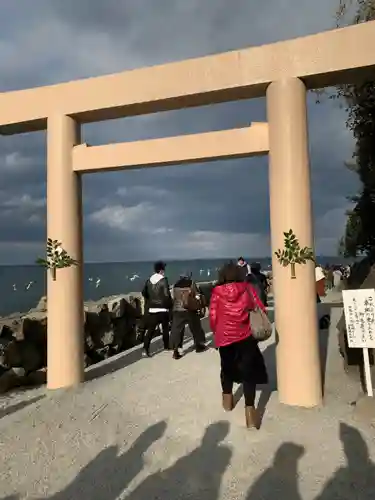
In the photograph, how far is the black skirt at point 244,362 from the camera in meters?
5.16

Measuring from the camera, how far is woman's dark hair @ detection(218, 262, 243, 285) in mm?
5430

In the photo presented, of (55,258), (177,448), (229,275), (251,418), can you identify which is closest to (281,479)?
(251,418)

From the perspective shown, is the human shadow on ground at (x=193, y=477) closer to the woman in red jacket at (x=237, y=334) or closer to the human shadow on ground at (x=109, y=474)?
the human shadow on ground at (x=109, y=474)

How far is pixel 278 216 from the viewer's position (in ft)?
19.7

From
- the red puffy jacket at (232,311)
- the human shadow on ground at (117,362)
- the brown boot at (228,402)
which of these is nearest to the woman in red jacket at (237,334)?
the red puffy jacket at (232,311)

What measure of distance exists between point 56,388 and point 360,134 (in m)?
9.43

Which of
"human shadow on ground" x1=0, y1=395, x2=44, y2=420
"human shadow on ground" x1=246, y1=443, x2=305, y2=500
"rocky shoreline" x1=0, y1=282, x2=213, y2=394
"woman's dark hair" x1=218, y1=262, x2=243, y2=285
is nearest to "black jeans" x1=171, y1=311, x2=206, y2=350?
"human shadow on ground" x1=0, y1=395, x2=44, y2=420

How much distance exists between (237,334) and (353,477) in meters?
1.81

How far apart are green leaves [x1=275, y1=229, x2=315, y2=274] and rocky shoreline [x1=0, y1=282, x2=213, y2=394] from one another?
7.29 meters

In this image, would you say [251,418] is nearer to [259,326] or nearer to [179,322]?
[259,326]

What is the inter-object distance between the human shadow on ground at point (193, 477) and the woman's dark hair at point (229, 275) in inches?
68.9

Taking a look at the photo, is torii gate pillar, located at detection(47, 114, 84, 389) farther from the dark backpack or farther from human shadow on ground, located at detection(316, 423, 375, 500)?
human shadow on ground, located at detection(316, 423, 375, 500)

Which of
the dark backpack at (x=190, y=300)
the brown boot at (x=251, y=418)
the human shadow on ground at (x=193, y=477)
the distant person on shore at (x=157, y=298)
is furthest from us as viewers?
the distant person on shore at (x=157, y=298)

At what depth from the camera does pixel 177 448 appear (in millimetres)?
4805
